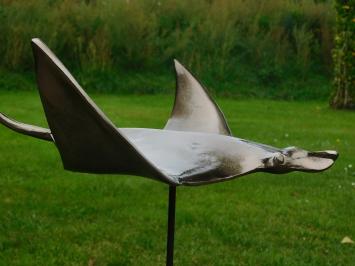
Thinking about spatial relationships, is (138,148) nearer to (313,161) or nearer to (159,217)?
(313,161)

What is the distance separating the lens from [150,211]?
4.77m

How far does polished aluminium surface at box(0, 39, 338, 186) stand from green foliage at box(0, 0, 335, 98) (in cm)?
895

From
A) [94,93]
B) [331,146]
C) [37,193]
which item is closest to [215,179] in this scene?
[37,193]

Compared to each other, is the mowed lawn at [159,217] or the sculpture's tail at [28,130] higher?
the sculpture's tail at [28,130]

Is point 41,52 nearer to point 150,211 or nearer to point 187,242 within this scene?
point 187,242

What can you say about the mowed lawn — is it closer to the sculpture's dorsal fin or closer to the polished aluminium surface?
the sculpture's dorsal fin

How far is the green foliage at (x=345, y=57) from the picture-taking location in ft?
32.7

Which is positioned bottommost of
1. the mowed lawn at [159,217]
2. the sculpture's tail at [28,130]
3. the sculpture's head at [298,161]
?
the mowed lawn at [159,217]

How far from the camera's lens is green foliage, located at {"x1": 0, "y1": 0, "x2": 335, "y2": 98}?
11.4 metres

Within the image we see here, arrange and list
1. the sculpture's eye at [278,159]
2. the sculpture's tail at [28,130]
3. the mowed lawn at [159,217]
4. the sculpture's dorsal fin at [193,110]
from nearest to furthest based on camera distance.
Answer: the sculpture's eye at [278,159] < the sculpture's tail at [28,130] < the sculpture's dorsal fin at [193,110] < the mowed lawn at [159,217]

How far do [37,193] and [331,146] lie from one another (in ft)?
10.6

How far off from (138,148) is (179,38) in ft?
33.4

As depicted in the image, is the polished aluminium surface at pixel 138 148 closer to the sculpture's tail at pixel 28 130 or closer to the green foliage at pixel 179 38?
the sculpture's tail at pixel 28 130

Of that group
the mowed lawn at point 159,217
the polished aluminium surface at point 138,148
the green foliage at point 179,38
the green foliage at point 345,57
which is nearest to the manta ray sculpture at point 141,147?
the polished aluminium surface at point 138,148
